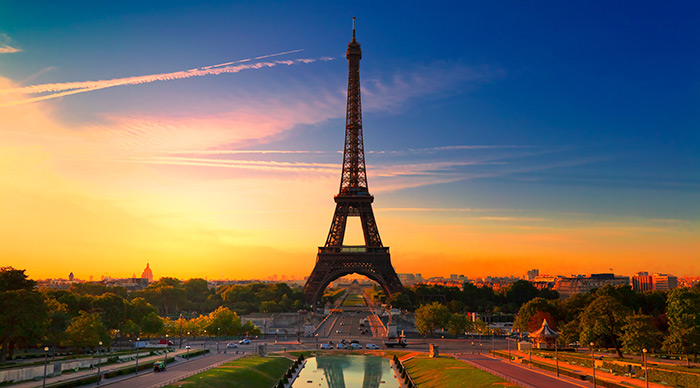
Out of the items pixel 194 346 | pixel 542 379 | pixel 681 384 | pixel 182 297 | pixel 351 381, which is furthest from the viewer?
pixel 182 297

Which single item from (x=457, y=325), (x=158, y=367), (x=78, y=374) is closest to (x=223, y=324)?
(x=158, y=367)

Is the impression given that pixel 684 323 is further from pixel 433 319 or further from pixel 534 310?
pixel 433 319

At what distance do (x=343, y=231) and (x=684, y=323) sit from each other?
275 feet

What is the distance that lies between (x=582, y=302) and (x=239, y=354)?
62816 millimetres

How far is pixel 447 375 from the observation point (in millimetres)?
58781

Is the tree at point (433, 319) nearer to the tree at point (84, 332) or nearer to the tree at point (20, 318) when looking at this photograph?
the tree at point (84, 332)

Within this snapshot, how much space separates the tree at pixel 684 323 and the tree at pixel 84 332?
74.0 meters

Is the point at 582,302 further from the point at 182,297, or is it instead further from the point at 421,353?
the point at 182,297

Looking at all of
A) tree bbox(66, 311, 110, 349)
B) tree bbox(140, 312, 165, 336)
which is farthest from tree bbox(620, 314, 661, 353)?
tree bbox(140, 312, 165, 336)

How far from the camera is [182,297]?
160 metres

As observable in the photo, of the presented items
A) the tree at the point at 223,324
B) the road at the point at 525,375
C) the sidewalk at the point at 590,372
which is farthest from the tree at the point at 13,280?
the sidewalk at the point at 590,372

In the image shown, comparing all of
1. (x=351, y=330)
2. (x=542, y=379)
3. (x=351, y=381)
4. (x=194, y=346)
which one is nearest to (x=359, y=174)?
(x=351, y=330)

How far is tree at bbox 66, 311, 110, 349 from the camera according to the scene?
74625 millimetres

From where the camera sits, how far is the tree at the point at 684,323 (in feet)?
189
